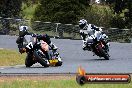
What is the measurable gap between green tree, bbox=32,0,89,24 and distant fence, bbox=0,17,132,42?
4.94 metres

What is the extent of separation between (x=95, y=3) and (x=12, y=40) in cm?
2088

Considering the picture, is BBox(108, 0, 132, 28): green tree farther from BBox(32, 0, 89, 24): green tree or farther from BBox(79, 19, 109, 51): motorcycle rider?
BBox(79, 19, 109, 51): motorcycle rider

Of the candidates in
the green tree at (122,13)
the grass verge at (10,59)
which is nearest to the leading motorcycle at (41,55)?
the grass verge at (10,59)

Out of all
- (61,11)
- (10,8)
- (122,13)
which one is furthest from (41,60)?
(122,13)

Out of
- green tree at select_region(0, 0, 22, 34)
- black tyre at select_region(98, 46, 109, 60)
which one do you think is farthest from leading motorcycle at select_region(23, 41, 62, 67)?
green tree at select_region(0, 0, 22, 34)

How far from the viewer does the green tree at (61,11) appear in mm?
42594

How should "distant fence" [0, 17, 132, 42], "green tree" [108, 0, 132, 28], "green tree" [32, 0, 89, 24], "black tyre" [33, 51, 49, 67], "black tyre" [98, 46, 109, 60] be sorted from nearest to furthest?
"black tyre" [33, 51, 49, 67] → "black tyre" [98, 46, 109, 60] → "distant fence" [0, 17, 132, 42] → "green tree" [108, 0, 132, 28] → "green tree" [32, 0, 89, 24]

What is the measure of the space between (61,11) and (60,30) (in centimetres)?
717

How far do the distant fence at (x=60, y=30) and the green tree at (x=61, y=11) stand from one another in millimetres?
4941

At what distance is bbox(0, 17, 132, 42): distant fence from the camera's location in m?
35.4

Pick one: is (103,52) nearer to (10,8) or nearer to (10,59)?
(10,59)

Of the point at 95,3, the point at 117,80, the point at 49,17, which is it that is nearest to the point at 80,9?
the point at 49,17

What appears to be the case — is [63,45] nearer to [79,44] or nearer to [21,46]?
[79,44]

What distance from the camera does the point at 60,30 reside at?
3678cm
